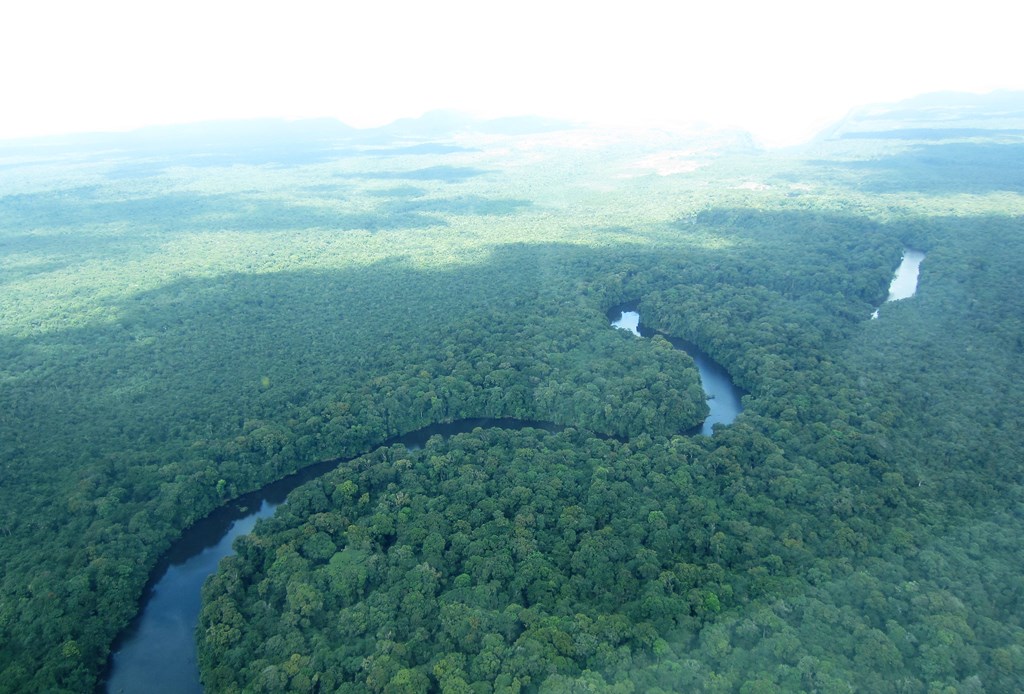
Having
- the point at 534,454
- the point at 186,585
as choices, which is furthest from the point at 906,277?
the point at 186,585

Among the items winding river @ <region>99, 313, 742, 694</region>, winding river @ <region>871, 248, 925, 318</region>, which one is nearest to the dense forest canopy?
winding river @ <region>99, 313, 742, 694</region>

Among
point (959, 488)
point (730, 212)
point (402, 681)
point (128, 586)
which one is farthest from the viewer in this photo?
point (730, 212)

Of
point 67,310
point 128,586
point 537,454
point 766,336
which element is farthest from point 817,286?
point 67,310

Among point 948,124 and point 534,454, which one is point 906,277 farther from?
point 948,124

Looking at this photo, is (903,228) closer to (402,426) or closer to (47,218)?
(402,426)

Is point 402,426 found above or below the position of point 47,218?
below

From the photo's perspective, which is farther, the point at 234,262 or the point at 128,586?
the point at 234,262
